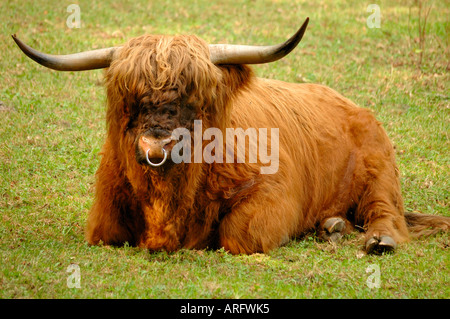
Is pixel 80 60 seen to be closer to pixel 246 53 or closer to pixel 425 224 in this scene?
pixel 246 53

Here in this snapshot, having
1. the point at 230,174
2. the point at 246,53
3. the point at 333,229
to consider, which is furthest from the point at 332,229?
the point at 246,53

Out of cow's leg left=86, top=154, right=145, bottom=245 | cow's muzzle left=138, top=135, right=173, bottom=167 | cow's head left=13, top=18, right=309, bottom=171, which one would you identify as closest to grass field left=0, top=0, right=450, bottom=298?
cow's leg left=86, top=154, right=145, bottom=245

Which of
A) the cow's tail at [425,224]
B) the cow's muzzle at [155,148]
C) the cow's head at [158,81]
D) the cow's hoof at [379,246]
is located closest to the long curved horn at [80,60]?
the cow's head at [158,81]

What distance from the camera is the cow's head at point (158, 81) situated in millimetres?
4234

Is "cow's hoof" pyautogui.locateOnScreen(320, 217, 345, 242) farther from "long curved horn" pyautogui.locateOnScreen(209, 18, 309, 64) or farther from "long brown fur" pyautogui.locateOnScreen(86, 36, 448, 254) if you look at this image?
"long curved horn" pyautogui.locateOnScreen(209, 18, 309, 64)

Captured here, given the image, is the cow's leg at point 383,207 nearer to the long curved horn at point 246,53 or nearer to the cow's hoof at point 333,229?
the cow's hoof at point 333,229

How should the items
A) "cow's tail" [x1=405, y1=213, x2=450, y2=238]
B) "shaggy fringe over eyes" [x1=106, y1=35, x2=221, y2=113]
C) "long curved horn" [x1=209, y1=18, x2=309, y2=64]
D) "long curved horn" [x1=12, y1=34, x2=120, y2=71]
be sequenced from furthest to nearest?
"cow's tail" [x1=405, y1=213, x2=450, y2=238] < "long curved horn" [x1=12, y1=34, x2=120, y2=71] < "long curved horn" [x1=209, y1=18, x2=309, y2=64] < "shaggy fringe over eyes" [x1=106, y1=35, x2=221, y2=113]

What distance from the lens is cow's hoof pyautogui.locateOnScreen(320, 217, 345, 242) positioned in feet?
18.0

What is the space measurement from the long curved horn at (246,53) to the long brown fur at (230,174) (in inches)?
3.4

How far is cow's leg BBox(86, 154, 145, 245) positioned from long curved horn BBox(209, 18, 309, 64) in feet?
3.81

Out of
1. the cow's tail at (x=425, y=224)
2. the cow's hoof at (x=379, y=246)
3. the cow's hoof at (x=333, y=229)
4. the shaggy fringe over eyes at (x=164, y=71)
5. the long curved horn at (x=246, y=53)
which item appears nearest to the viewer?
the shaggy fringe over eyes at (x=164, y=71)

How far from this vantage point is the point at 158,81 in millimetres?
4301

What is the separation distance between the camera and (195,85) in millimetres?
4426
